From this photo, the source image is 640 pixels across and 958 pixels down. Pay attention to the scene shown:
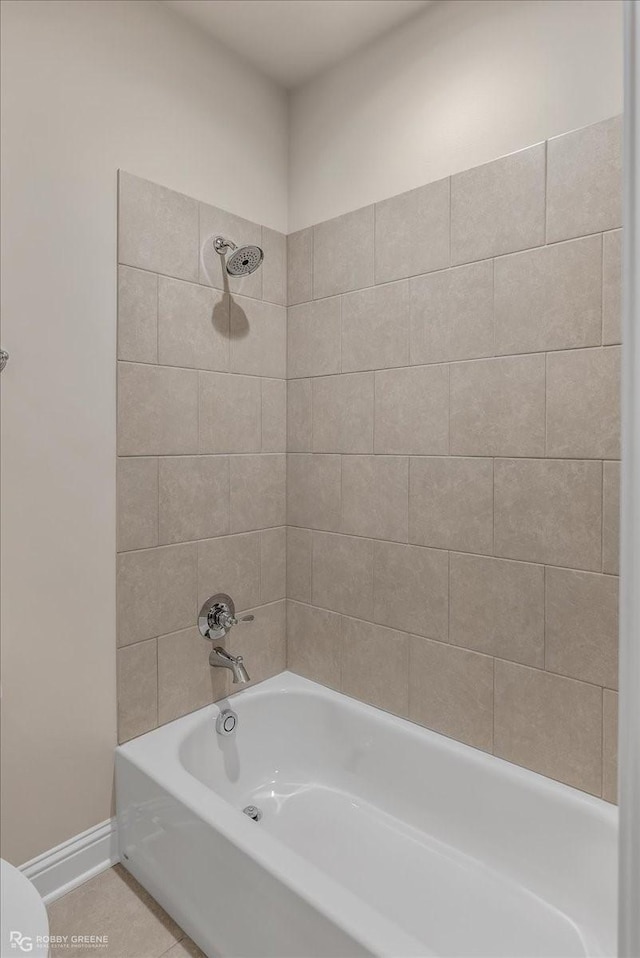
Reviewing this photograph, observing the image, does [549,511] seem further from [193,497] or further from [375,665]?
[193,497]

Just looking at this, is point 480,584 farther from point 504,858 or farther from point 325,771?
point 325,771

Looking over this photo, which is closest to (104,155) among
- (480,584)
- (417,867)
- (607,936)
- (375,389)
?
(375,389)

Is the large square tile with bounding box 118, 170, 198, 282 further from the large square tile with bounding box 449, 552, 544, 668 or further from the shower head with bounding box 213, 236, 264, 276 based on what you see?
A: the large square tile with bounding box 449, 552, 544, 668

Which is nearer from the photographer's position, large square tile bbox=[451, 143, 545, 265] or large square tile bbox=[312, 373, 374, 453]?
large square tile bbox=[451, 143, 545, 265]

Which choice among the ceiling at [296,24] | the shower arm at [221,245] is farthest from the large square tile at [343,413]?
the ceiling at [296,24]

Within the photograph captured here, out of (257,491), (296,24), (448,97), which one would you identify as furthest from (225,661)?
(296,24)

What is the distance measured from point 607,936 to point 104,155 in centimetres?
259

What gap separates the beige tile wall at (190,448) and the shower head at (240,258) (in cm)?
6

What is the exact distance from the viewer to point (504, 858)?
168cm

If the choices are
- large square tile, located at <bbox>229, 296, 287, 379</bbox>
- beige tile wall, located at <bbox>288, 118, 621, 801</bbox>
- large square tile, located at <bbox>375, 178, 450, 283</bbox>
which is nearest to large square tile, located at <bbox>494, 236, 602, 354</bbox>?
beige tile wall, located at <bbox>288, 118, 621, 801</bbox>

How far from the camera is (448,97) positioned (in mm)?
1851

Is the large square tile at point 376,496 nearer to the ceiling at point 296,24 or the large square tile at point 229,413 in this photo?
the large square tile at point 229,413

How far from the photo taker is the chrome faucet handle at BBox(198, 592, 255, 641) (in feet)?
6.82

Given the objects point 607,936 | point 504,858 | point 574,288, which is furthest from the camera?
point 504,858
